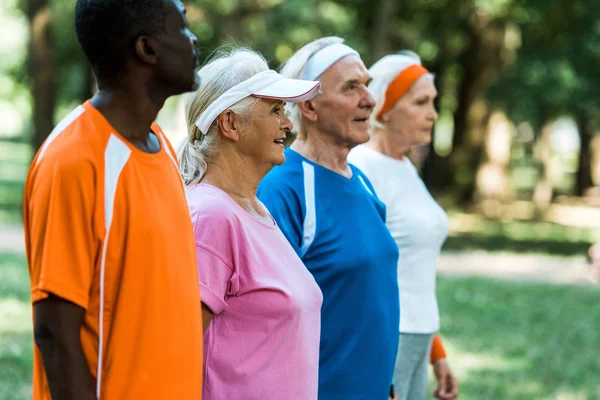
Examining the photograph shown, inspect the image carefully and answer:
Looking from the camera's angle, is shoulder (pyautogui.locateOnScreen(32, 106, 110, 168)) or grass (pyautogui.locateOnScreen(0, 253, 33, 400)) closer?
shoulder (pyautogui.locateOnScreen(32, 106, 110, 168))

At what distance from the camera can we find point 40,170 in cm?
172

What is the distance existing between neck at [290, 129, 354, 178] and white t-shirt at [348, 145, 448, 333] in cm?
55

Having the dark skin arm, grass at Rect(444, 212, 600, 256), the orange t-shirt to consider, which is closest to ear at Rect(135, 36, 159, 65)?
the orange t-shirt

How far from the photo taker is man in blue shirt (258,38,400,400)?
2.99m

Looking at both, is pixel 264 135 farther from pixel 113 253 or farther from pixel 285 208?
pixel 113 253

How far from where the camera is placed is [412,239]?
376cm

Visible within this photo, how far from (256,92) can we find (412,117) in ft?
5.53

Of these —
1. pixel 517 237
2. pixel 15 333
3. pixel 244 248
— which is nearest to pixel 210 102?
pixel 244 248

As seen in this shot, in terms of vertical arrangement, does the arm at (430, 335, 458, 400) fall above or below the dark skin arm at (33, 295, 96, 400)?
below

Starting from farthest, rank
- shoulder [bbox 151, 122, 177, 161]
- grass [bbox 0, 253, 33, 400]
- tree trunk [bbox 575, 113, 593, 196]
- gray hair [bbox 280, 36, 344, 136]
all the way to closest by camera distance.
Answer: tree trunk [bbox 575, 113, 593, 196] → grass [bbox 0, 253, 33, 400] → gray hair [bbox 280, 36, 344, 136] → shoulder [bbox 151, 122, 177, 161]

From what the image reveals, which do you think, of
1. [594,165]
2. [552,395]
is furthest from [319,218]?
[594,165]

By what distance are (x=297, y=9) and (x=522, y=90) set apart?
15.1ft

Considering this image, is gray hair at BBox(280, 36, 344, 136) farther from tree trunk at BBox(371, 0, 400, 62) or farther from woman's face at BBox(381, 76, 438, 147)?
tree trunk at BBox(371, 0, 400, 62)

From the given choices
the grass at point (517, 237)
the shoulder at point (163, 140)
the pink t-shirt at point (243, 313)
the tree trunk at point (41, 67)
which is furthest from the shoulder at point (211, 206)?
the grass at point (517, 237)
